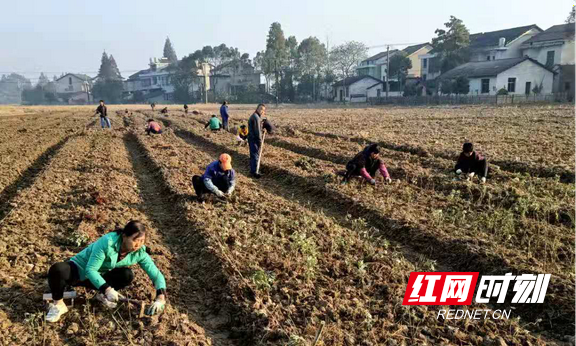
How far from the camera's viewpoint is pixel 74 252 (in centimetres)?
574

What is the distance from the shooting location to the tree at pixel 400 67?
5700 cm

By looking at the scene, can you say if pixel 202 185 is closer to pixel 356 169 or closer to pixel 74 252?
pixel 74 252

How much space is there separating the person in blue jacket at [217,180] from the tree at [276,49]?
2299 inches

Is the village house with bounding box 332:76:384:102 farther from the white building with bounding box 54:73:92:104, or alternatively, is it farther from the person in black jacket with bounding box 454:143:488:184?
the white building with bounding box 54:73:92:104

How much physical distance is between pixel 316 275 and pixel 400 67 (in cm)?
5728

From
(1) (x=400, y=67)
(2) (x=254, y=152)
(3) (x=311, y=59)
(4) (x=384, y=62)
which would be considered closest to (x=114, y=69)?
(3) (x=311, y=59)

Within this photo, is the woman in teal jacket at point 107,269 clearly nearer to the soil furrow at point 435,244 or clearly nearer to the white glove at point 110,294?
the white glove at point 110,294

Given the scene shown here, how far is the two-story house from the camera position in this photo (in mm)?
44022

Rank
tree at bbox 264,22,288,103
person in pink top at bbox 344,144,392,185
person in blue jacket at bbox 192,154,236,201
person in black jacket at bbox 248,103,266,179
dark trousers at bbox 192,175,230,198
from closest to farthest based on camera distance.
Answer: person in blue jacket at bbox 192,154,236,201 → dark trousers at bbox 192,175,230,198 → person in pink top at bbox 344,144,392,185 → person in black jacket at bbox 248,103,266,179 → tree at bbox 264,22,288,103

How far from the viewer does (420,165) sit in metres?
11.0

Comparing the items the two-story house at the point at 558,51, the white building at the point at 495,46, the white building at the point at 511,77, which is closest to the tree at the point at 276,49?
the white building at the point at 495,46

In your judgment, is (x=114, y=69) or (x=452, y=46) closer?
(x=452, y=46)

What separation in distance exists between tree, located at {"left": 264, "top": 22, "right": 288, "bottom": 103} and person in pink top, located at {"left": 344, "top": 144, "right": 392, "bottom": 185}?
2258 inches

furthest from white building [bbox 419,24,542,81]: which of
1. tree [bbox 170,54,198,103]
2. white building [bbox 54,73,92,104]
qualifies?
white building [bbox 54,73,92,104]
